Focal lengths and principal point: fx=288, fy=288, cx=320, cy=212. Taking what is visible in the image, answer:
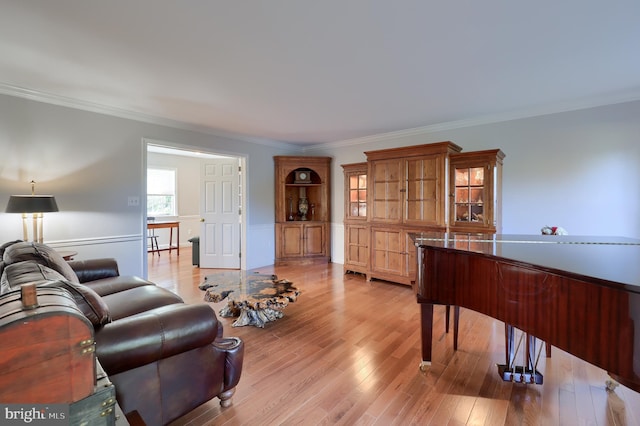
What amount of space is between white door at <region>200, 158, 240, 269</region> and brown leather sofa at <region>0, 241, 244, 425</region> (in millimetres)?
3455

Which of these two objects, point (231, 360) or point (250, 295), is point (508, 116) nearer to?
point (250, 295)

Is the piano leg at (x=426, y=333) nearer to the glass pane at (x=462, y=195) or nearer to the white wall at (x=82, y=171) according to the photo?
the glass pane at (x=462, y=195)

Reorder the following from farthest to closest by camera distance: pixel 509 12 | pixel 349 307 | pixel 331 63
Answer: pixel 349 307 < pixel 331 63 < pixel 509 12

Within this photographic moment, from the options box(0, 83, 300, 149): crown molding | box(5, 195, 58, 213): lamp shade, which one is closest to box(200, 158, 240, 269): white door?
box(0, 83, 300, 149): crown molding

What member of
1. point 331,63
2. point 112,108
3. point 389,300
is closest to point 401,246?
point 389,300

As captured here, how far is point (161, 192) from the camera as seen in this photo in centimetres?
729

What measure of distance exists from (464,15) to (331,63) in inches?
40.7

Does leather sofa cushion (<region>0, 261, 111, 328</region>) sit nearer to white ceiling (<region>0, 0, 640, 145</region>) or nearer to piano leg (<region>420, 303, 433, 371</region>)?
white ceiling (<region>0, 0, 640, 145</region>)

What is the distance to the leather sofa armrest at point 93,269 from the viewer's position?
260cm

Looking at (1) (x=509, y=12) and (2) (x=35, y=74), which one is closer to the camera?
(1) (x=509, y=12)

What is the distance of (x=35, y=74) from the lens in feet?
8.81

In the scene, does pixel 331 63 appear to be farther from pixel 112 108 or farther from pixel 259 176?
pixel 259 176

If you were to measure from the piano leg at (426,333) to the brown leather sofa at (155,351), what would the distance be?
1.29 metres

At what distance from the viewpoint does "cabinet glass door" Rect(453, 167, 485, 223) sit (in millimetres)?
3668
